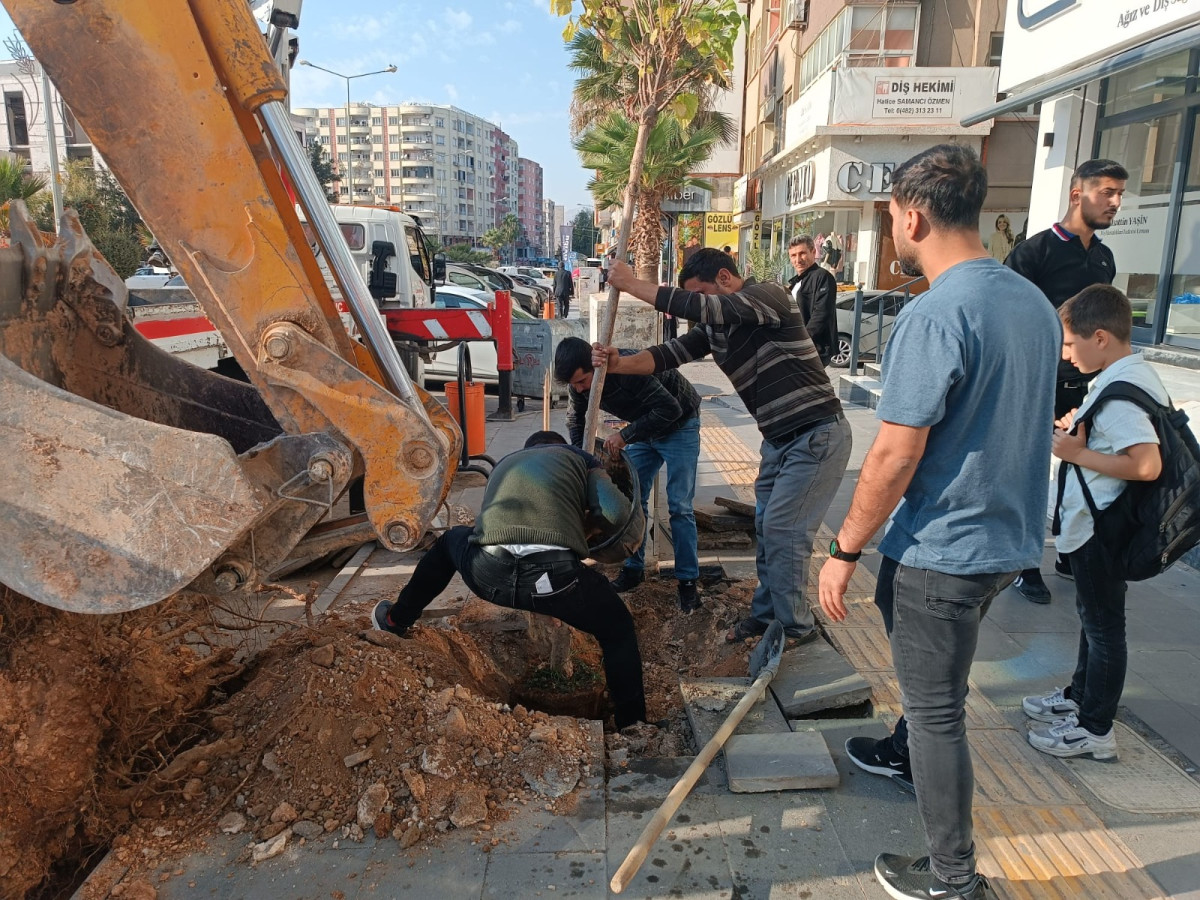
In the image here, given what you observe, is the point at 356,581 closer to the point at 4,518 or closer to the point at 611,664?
the point at 611,664

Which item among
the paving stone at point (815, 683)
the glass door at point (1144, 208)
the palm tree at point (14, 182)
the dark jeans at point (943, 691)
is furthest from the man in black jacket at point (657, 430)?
the palm tree at point (14, 182)

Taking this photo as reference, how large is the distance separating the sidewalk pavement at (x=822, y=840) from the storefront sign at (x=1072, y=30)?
624 cm

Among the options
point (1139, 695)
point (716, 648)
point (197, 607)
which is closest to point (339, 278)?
point (197, 607)

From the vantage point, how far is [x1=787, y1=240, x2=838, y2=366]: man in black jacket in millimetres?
6613

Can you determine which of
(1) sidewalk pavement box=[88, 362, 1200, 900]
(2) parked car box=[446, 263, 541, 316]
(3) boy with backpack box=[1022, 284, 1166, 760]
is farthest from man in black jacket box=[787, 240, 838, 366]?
(2) parked car box=[446, 263, 541, 316]

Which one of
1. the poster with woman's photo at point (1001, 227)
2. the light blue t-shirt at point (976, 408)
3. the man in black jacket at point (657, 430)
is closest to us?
the light blue t-shirt at point (976, 408)

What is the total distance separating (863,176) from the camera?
19484 millimetres

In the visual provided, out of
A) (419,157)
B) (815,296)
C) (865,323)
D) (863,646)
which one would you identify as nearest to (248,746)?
(863,646)

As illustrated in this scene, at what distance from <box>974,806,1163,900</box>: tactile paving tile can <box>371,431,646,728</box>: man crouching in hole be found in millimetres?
1390

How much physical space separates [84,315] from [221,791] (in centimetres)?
189

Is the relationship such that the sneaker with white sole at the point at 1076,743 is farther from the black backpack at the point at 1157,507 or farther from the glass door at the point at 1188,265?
the glass door at the point at 1188,265

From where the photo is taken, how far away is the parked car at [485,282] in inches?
747

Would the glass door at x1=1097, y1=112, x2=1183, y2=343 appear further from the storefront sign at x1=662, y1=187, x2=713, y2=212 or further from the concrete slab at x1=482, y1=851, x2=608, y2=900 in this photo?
the storefront sign at x1=662, y1=187, x2=713, y2=212

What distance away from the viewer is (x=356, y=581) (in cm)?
509
